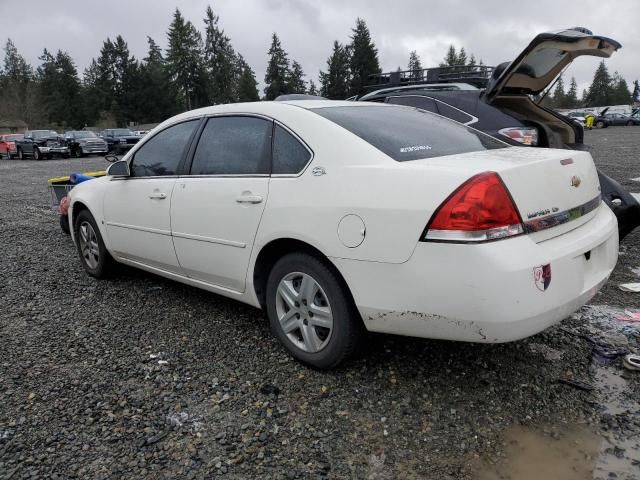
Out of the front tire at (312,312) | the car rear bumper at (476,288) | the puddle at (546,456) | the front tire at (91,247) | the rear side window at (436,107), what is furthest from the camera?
the rear side window at (436,107)

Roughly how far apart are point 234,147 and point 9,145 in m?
30.2

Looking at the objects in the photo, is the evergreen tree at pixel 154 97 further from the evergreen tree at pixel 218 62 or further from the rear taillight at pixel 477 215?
the rear taillight at pixel 477 215

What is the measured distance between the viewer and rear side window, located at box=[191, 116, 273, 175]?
317cm

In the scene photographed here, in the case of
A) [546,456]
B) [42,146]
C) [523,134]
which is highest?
[42,146]

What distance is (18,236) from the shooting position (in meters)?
7.05

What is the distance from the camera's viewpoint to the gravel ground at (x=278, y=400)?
2236 millimetres

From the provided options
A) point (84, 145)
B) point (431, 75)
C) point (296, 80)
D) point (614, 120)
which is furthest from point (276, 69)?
point (431, 75)

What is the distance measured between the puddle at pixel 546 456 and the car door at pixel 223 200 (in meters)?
1.74

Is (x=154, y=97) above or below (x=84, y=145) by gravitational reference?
above

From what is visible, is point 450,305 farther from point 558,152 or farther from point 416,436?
point 558,152

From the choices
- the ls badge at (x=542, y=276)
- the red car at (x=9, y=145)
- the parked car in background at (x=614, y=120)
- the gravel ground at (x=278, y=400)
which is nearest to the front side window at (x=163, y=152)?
the gravel ground at (x=278, y=400)

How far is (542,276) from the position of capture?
228 cm

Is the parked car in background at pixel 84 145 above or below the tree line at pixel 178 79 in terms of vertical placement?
below

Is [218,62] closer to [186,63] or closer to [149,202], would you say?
[186,63]
